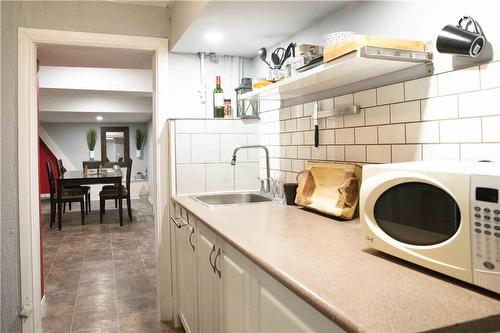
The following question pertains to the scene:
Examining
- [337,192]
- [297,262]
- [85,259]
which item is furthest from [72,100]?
[297,262]

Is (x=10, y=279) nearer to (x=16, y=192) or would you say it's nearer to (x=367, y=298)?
(x=16, y=192)

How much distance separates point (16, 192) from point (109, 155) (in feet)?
25.0

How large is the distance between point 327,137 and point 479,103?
82 cm

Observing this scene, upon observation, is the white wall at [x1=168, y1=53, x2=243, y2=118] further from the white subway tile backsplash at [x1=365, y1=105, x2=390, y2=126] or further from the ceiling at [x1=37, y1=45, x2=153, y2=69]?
the white subway tile backsplash at [x1=365, y1=105, x2=390, y2=126]

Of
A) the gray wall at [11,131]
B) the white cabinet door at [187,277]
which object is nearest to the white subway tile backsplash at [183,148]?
the white cabinet door at [187,277]

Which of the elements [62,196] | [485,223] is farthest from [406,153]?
[62,196]

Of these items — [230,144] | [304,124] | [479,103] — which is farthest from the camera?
[230,144]

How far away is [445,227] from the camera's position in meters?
0.86

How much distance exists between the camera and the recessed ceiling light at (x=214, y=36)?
2148 millimetres

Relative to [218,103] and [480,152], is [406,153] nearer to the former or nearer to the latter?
[480,152]

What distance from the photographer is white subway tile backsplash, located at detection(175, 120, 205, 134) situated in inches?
97.9

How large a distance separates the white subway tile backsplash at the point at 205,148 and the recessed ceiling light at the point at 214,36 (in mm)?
639

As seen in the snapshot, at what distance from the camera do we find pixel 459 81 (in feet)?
3.82

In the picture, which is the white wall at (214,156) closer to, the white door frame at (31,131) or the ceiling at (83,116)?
the white door frame at (31,131)
